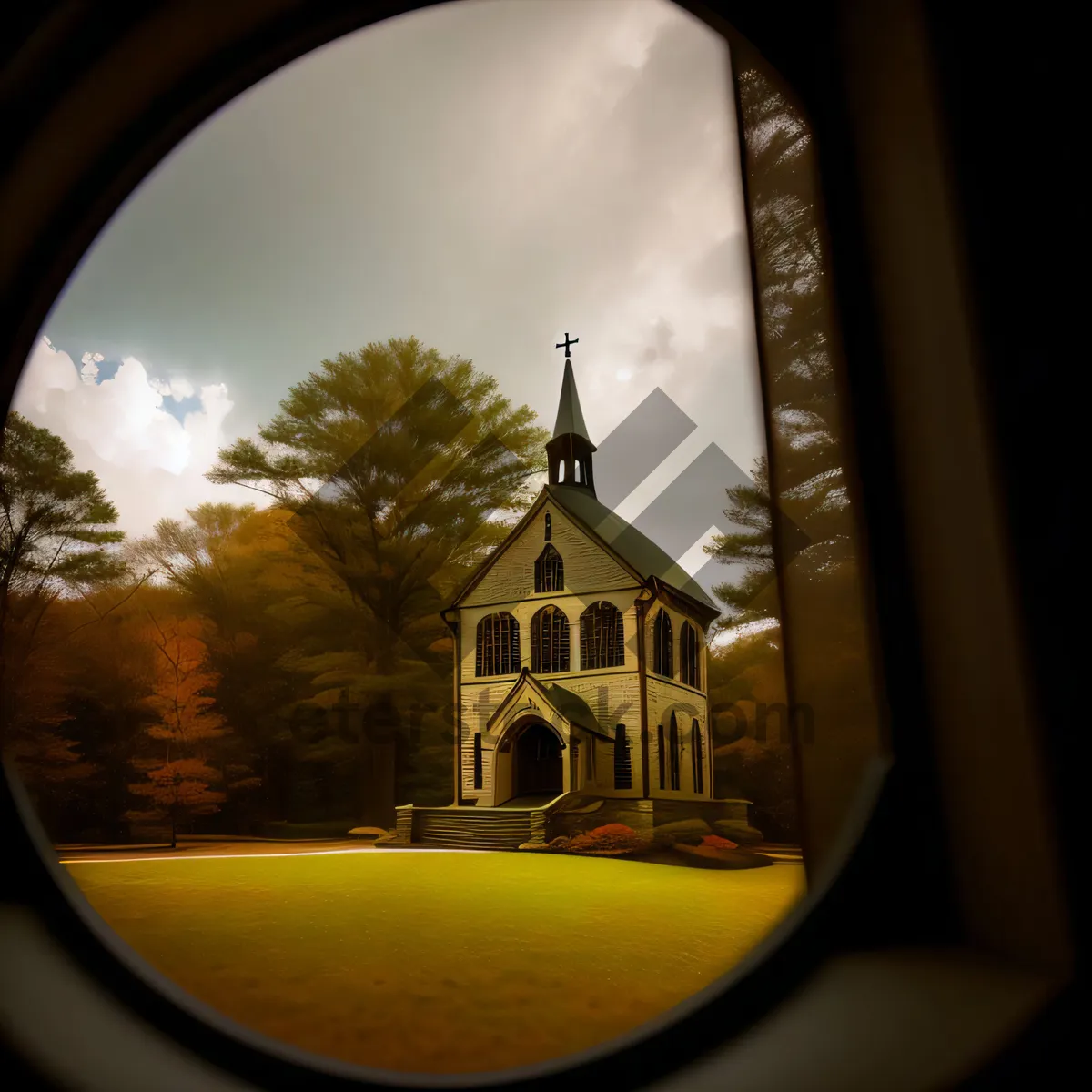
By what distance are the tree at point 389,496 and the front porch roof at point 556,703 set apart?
137 millimetres

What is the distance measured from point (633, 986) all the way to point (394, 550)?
1.00 meters

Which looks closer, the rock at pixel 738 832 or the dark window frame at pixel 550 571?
the rock at pixel 738 832

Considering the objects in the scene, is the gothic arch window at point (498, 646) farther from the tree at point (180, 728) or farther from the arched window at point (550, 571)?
the tree at point (180, 728)

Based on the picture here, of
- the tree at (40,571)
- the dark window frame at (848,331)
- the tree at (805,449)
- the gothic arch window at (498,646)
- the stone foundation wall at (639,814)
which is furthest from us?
the gothic arch window at (498,646)

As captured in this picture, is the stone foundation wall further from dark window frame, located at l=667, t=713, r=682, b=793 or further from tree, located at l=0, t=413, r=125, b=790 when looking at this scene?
tree, located at l=0, t=413, r=125, b=790

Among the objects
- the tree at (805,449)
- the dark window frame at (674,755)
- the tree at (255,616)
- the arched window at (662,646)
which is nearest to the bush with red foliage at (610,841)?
the dark window frame at (674,755)

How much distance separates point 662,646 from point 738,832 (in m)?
0.37

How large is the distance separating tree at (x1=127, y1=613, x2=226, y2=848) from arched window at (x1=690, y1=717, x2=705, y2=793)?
2.84ft

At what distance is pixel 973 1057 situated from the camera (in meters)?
0.41

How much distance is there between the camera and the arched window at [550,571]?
4.53 ft

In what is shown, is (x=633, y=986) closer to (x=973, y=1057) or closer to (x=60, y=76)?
(x=973, y=1057)

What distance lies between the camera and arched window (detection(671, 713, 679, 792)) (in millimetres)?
1230

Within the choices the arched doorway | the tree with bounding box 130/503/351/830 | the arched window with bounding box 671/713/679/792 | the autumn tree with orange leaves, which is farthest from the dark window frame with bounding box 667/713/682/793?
the autumn tree with orange leaves

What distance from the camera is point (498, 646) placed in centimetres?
138
